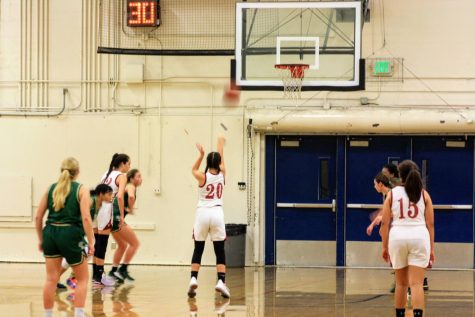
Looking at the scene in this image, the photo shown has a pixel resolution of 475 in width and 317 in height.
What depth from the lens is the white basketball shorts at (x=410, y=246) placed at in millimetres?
8805

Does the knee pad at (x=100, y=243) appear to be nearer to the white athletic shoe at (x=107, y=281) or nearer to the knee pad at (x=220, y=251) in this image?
the white athletic shoe at (x=107, y=281)

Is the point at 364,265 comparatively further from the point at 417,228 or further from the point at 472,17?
the point at 417,228

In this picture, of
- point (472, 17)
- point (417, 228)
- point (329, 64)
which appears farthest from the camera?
point (472, 17)

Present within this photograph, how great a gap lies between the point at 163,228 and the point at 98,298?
5.77 m

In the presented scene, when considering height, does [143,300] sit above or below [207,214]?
below

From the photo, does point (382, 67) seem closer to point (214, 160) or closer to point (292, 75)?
point (292, 75)

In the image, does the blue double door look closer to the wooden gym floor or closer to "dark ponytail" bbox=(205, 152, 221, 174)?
the wooden gym floor

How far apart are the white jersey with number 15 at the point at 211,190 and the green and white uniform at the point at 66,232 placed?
10.1 feet

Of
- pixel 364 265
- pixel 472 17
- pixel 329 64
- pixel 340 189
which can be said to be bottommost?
pixel 364 265

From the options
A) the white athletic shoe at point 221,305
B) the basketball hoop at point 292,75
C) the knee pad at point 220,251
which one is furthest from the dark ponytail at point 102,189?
the basketball hoop at point 292,75

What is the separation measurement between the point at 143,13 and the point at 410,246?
982 centimetres

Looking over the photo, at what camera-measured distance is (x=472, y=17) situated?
55.7 feet

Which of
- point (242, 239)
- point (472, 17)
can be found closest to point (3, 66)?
point (242, 239)

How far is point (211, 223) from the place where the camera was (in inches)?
469
